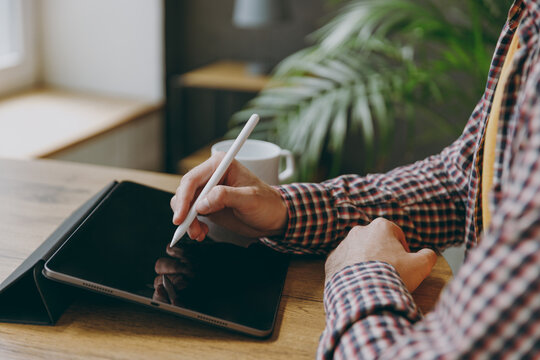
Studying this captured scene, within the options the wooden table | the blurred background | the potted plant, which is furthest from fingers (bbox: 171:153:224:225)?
the blurred background

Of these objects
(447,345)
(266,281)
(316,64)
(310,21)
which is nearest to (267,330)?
(266,281)

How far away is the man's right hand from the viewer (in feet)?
2.09

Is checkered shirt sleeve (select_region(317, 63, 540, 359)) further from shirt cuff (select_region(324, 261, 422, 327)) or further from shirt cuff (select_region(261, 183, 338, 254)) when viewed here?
shirt cuff (select_region(261, 183, 338, 254))

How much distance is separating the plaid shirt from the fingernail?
0.11m

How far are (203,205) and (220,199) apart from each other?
23 mm

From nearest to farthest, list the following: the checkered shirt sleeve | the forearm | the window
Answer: the checkered shirt sleeve → the forearm → the window

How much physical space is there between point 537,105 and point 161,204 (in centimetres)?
49

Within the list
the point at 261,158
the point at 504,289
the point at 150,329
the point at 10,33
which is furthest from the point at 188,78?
the point at 504,289

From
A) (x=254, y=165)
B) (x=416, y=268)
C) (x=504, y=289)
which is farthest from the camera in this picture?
(x=254, y=165)

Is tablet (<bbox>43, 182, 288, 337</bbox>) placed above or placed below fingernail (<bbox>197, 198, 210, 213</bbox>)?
below

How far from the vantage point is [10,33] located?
7.11ft

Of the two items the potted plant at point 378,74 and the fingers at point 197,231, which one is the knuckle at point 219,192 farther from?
the potted plant at point 378,74

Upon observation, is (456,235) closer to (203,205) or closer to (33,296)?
(203,205)

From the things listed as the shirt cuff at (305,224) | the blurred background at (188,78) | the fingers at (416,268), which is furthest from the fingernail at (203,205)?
the blurred background at (188,78)
